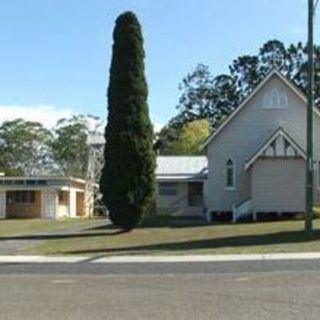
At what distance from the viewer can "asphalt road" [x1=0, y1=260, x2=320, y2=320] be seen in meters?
12.9

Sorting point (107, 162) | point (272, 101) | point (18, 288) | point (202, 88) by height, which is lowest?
point (18, 288)

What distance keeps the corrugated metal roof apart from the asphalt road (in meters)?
41.9

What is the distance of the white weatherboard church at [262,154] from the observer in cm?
4662

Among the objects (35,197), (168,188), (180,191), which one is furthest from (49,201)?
(180,191)

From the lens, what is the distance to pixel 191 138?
9162cm

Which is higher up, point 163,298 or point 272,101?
point 272,101

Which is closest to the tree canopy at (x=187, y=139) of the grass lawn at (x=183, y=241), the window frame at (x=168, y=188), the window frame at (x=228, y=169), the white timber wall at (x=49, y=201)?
the white timber wall at (x=49, y=201)

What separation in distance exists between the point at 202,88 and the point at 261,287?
88.0 meters

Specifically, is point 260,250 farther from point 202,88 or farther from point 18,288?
point 202,88

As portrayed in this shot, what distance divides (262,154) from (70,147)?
3058 inches

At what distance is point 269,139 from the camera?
4716cm

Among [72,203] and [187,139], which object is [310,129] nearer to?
[72,203]

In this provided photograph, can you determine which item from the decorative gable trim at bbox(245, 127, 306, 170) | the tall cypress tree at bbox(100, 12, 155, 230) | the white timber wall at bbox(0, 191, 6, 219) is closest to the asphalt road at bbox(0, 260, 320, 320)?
the tall cypress tree at bbox(100, 12, 155, 230)

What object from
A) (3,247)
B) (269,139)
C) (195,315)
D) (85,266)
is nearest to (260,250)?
(85,266)
